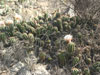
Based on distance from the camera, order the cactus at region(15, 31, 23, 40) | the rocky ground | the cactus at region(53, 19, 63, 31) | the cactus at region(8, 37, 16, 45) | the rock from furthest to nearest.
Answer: the cactus at region(53, 19, 63, 31), the cactus at region(15, 31, 23, 40), the cactus at region(8, 37, 16, 45), the rocky ground, the rock

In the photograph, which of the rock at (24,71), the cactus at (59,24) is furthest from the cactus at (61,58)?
the cactus at (59,24)

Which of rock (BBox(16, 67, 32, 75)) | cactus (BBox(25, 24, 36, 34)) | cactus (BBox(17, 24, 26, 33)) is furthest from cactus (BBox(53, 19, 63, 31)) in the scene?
rock (BBox(16, 67, 32, 75))

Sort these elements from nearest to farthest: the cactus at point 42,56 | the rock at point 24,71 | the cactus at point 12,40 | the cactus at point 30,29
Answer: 1. the rock at point 24,71
2. the cactus at point 42,56
3. the cactus at point 12,40
4. the cactus at point 30,29

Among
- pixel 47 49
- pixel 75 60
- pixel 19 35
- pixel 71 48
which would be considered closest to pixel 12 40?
pixel 19 35

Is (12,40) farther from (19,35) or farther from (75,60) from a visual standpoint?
(75,60)

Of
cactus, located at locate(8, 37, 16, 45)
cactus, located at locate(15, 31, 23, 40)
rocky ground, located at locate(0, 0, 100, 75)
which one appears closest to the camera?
rocky ground, located at locate(0, 0, 100, 75)

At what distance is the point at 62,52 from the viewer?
446cm

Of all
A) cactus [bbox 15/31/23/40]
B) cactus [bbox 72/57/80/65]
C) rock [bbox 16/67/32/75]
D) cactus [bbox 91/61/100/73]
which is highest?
cactus [bbox 15/31/23/40]

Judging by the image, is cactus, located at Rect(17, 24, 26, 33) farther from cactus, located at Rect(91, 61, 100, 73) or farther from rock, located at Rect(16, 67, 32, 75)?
cactus, located at Rect(91, 61, 100, 73)

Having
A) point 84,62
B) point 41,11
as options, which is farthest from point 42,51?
point 41,11

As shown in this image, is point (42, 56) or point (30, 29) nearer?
point (42, 56)

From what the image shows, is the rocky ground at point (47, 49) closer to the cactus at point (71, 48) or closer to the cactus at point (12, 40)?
the cactus at point (12, 40)

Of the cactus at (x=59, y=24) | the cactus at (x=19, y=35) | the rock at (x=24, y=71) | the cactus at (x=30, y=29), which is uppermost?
the cactus at (x=59, y=24)

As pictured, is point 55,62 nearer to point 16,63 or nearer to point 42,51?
point 42,51
